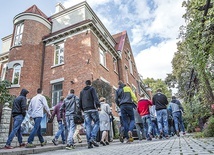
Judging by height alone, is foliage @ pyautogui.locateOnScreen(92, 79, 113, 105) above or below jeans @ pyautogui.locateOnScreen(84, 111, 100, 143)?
above

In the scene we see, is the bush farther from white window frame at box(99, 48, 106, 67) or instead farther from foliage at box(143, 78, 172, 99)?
foliage at box(143, 78, 172, 99)

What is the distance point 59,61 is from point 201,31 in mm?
13608

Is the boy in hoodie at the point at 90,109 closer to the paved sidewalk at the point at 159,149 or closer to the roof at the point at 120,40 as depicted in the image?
the paved sidewalk at the point at 159,149

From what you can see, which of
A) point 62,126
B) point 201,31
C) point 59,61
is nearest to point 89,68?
point 59,61

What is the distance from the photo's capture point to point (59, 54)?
16328mm

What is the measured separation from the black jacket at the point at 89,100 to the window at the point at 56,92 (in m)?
9.12

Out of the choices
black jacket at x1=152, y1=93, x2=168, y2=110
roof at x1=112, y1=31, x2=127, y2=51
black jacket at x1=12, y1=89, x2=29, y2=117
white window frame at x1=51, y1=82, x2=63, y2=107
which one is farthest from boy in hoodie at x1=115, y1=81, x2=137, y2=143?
roof at x1=112, y1=31, x2=127, y2=51

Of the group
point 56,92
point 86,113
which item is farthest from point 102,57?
point 86,113

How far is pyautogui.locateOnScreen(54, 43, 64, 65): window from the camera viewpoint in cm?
1603

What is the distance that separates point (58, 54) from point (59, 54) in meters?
0.11

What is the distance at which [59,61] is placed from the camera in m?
16.0

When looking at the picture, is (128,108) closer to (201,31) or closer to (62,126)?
(62,126)

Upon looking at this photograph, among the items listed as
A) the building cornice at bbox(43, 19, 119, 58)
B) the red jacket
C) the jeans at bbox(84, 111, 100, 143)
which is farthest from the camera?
the building cornice at bbox(43, 19, 119, 58)

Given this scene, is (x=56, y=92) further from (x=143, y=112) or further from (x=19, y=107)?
(x=143, y=112)
